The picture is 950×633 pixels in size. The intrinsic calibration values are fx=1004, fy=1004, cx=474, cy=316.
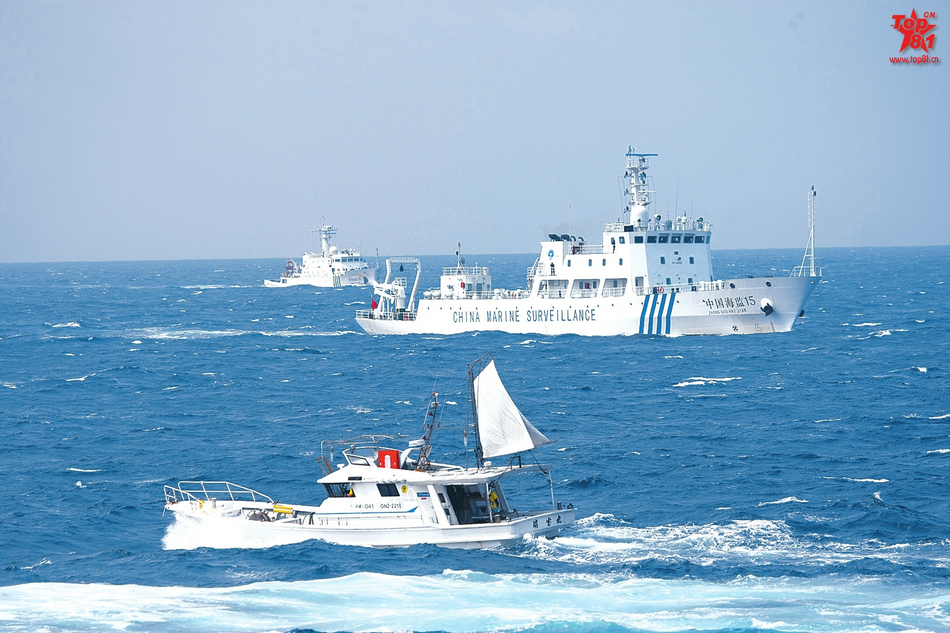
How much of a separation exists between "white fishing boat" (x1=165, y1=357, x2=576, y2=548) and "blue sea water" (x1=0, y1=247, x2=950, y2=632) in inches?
20.3

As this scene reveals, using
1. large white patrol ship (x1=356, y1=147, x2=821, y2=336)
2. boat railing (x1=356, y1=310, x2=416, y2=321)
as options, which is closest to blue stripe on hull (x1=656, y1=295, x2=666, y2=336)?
large white patrol ship (x1=356, y1=147, x2=821, y2=336)

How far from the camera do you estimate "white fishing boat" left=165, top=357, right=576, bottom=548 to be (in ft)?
83.7

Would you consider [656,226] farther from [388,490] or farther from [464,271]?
[388,490]

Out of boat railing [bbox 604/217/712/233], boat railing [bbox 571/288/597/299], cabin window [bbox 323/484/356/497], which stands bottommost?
cabin window [bbox 323/484/356/497]

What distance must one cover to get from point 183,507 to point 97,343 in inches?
2194

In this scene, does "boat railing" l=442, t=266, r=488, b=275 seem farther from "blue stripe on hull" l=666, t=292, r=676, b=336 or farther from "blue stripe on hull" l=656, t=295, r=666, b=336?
"blue stripe on hull" l=666, t=292, r=676, b=336

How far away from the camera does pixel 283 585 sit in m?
23.6

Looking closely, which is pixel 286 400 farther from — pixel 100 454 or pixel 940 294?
pixel 940 294

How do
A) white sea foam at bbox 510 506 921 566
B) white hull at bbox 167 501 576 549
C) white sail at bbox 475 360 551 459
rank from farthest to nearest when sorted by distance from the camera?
1. white sail at bbox 475 360 551 459
2. white hull at bbox 167 501 576 549
3. white sea foam at bbox 510 506 921 566

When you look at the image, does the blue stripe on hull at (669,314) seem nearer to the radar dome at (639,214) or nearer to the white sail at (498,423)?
the radar dome at (639,214)

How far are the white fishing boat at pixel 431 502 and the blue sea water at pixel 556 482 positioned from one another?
51cm

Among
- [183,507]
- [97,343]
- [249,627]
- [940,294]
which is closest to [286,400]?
[183,507]

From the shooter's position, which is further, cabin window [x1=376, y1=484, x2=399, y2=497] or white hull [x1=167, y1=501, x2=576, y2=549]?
cabin window [x1=376, y1=484, x2=399, y2=497]

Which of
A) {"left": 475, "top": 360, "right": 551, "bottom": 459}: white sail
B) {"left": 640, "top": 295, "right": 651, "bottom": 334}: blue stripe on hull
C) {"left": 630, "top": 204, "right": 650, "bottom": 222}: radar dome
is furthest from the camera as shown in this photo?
{"left": 630, "top": 204, "right": 650, "bottom": 222}: radar dome
